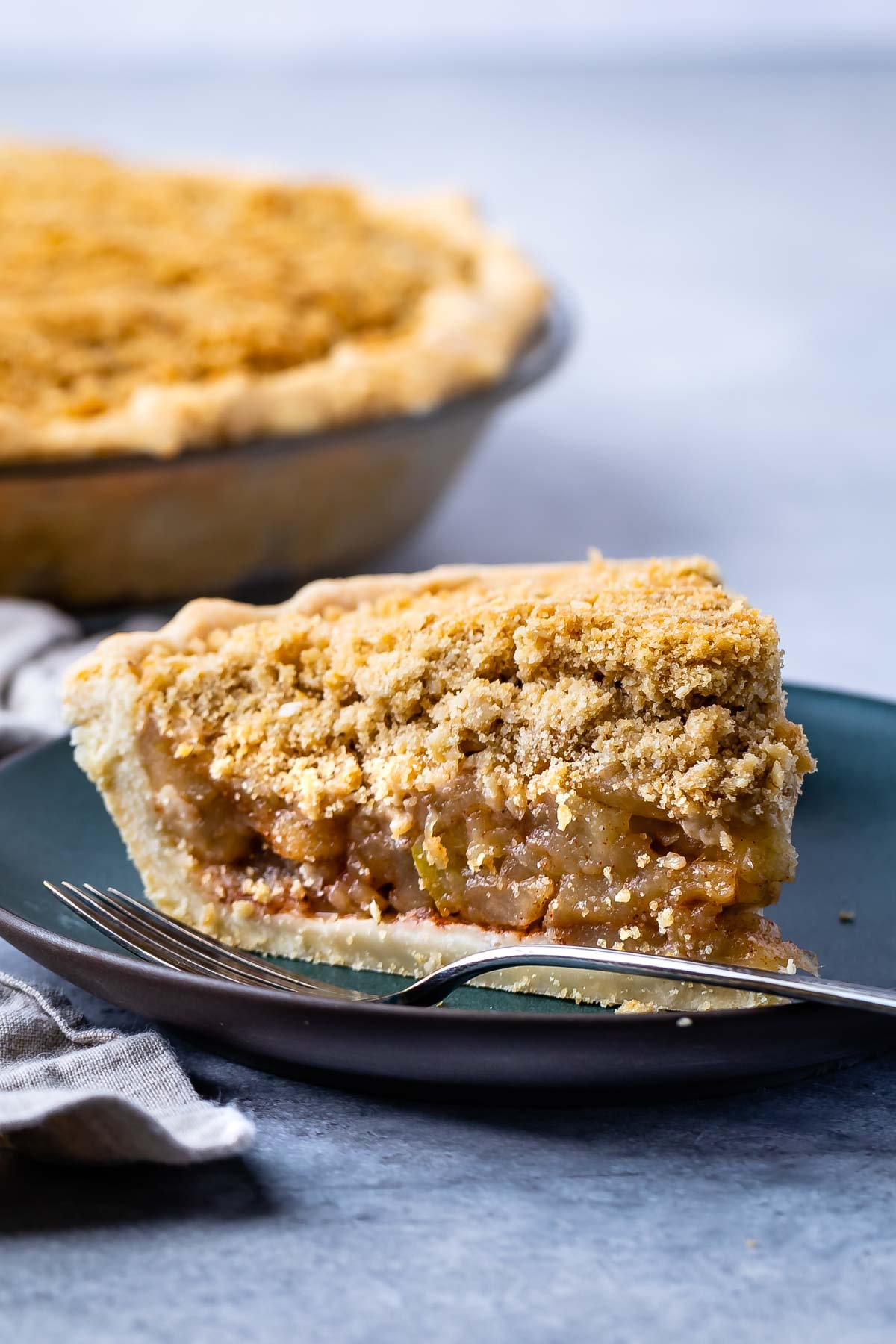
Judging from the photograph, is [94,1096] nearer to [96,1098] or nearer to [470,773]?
[96,1098]

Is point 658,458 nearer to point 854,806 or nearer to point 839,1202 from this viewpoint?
point 854,806

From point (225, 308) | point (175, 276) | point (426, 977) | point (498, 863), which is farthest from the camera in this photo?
point (175, 276)

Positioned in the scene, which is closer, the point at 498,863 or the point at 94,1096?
the point at 94,1096

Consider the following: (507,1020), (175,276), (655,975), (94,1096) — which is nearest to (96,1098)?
(94,1096)

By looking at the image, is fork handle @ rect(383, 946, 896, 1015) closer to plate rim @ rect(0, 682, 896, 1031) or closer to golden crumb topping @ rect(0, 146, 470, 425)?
plate rim @ rect(0, 682, 896, 1031)

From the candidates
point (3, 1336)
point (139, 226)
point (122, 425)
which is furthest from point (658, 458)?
point (3, 1336)

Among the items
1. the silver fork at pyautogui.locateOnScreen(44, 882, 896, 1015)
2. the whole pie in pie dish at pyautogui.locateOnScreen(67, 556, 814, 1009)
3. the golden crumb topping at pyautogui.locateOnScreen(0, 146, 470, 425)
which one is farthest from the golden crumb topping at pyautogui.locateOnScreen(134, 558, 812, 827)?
the golden crumb topping at pyautogui.locateOnScreen(0, 146, 470, 425)
